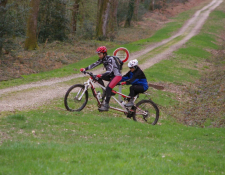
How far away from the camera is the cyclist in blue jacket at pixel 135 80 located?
9273mm

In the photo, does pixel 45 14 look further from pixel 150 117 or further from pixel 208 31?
pixel 208 31

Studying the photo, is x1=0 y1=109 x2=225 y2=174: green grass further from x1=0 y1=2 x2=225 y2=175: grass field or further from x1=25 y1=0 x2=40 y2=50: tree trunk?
x1=25 y1=0 x2=40 y2=50: tree trunk

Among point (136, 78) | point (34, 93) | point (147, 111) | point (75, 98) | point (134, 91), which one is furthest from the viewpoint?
point (34, 93)

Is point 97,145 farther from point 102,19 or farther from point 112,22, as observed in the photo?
point 112,22

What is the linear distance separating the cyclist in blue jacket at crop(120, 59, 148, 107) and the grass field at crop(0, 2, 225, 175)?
101 centimetres

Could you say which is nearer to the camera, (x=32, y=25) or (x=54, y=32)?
(x=32, y=25)

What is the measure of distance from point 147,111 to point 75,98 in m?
2.46

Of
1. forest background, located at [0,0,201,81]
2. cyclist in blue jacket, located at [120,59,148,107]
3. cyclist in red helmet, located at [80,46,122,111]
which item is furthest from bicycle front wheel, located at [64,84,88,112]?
forest background, located at [0,0,201,81]

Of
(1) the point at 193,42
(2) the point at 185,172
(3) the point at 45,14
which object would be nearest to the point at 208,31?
(1) the point at 193,42

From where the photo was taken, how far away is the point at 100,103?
9.77 meters

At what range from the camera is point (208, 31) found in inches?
1602

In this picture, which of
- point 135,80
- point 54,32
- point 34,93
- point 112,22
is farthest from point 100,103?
point 112,22

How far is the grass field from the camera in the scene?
5.29 m

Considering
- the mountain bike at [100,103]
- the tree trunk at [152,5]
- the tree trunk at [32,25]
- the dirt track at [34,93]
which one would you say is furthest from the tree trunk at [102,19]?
the tree trunk at [152,5]
